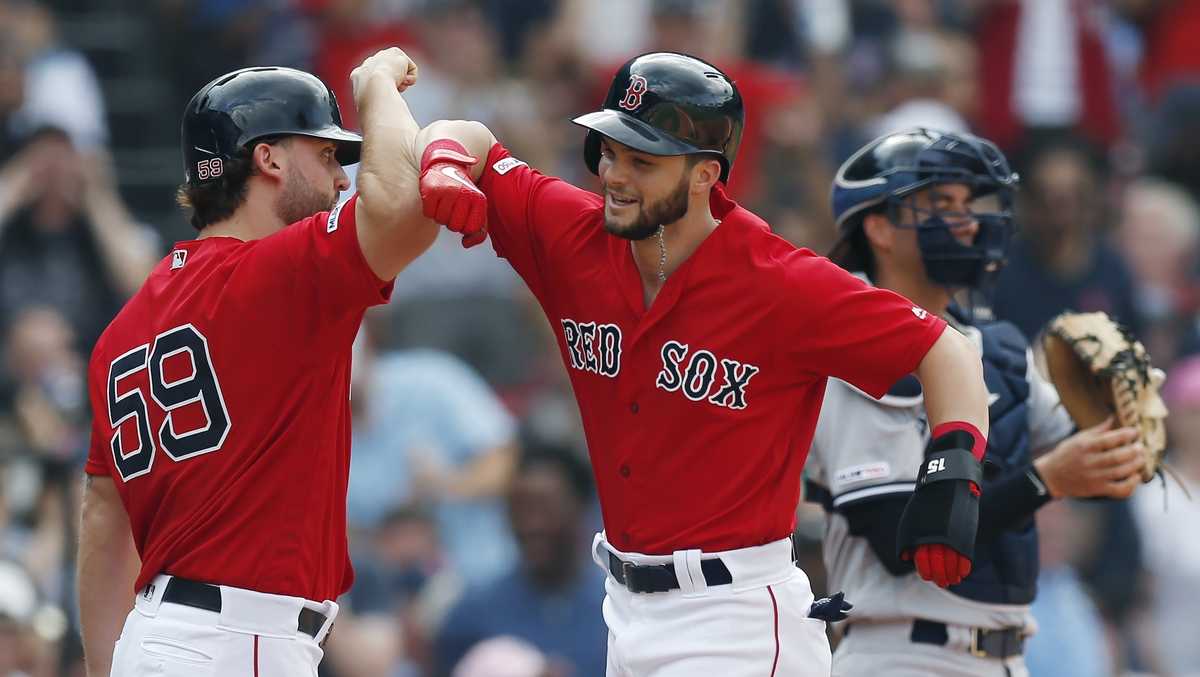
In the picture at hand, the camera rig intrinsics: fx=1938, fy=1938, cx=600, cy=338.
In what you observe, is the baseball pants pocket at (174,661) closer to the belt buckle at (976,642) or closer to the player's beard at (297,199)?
the player's beard at (297,199)

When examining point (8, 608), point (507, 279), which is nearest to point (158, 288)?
point (8, 608)

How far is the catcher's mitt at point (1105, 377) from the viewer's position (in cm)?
530

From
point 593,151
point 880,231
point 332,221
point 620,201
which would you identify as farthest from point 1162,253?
point 332,221

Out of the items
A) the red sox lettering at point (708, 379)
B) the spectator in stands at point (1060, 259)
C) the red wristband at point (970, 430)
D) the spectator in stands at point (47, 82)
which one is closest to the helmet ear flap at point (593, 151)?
the red sox lettering at point (708, 379)

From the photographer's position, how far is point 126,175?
11.4 meters

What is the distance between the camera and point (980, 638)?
5.38 metres

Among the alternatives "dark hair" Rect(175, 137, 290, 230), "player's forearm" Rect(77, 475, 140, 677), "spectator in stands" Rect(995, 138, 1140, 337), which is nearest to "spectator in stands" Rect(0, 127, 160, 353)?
"spectator in stands" Rect(995, 138, 1140, 337)

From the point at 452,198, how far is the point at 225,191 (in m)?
0.70

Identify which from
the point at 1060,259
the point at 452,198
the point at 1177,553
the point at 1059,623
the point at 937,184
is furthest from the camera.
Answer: the point at 1060,259

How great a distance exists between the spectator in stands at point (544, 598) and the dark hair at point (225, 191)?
350 cm

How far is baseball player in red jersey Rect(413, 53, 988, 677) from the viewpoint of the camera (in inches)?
180

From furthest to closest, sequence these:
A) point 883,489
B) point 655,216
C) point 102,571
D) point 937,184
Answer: point 937,184
point 883,489
point 102,571
point 655,216

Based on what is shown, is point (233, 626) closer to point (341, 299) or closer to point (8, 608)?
point (341, 299)

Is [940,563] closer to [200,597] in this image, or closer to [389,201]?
[389,201]
